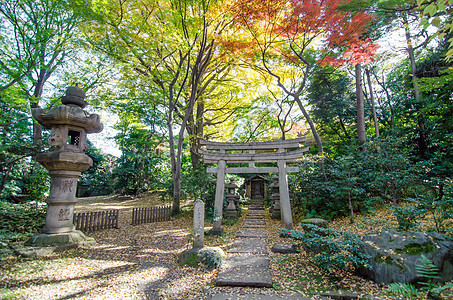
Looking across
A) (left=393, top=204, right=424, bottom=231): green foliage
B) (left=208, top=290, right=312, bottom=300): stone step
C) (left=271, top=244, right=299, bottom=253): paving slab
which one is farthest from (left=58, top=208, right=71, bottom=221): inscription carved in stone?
(left=393, top=204, right=424, bottom=231): green foliage

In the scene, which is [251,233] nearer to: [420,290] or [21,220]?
[420,290]

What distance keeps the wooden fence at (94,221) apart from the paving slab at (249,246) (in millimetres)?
5361

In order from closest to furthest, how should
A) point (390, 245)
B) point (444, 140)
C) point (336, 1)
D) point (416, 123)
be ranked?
point (390, 245) < point (336, 1) < point (444, 140) < point (416, 123)

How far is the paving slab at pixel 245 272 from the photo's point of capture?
4.01 metres

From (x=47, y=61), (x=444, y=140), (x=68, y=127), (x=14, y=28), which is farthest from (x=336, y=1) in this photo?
(x=47, y=61)

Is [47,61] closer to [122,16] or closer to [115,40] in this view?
[115,40]

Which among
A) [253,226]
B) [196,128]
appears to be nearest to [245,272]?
[253,226]

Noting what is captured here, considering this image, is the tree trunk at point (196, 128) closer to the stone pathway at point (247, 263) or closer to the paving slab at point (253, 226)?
the paving slab at point (253, 226)

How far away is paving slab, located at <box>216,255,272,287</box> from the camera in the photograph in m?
4.01

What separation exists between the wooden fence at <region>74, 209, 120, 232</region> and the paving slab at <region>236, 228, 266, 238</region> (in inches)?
207

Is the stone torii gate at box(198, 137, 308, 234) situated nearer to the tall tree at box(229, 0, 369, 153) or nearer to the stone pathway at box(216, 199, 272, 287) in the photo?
the stone pathway at box(216, 199, 272, 287)

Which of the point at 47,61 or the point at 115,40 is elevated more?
the point at 47,61

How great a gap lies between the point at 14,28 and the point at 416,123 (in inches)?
783

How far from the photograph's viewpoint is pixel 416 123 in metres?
11.4
